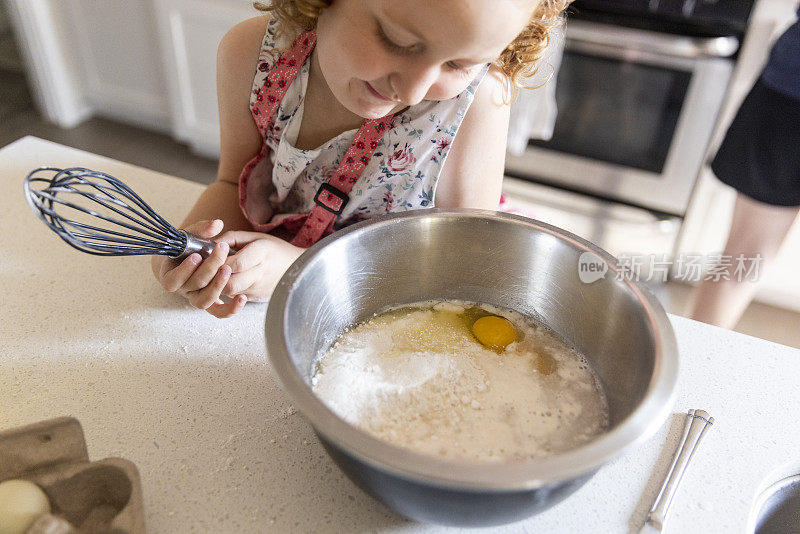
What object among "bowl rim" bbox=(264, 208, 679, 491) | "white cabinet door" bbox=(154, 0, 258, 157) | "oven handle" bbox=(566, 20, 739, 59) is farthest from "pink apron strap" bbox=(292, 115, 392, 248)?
"white cabinet door" bbox=(154, 0, 258, 157)

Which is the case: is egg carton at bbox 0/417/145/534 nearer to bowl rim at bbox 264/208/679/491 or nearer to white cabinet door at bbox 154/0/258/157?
bowl rim at bbox 264/208/679/491

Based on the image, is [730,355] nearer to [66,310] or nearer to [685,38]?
[66,310]

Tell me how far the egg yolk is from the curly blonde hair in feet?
1.10

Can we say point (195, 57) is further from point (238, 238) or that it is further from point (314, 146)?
point (238, 238)

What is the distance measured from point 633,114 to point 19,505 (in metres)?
1.73

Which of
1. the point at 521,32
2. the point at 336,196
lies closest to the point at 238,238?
the point at 336,196

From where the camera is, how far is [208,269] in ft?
2.17

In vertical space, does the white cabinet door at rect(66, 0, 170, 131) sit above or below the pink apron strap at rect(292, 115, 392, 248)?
below

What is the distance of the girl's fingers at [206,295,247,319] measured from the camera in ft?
2.23

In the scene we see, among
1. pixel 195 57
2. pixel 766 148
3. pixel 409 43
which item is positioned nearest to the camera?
pixel 409 43

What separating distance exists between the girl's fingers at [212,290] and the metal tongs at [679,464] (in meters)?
0.47

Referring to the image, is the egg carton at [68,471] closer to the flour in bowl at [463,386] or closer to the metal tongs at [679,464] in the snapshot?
the flour in bowl at [463,386]

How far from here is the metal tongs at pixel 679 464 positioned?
534 millimetres

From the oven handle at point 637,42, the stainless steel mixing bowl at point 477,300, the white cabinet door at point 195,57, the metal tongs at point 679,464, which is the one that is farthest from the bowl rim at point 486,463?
the white cabinet door at point 195,57
